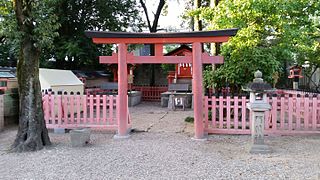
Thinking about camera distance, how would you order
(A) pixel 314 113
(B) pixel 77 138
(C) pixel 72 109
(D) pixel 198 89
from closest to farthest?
(B) pixel 77 138 → (D) pixel 198 89 → (A) pixel 314 113 → (C) pixel 72 109

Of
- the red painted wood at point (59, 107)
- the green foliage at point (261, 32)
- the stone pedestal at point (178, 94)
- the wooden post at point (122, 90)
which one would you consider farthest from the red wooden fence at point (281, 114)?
the stone pedestal at point (178, 94)

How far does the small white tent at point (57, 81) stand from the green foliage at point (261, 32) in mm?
5770

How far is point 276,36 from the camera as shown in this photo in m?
10.0

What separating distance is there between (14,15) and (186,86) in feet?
37.7

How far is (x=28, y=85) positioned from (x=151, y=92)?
14324 mm

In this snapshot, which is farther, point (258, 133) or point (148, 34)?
point (148, 34)

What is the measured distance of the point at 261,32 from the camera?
9.94 m

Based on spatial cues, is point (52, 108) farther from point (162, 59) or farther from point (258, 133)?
point (258, 133)

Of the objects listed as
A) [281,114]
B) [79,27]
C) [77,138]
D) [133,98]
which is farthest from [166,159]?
[79,27]

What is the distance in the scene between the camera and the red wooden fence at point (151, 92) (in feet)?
68.7

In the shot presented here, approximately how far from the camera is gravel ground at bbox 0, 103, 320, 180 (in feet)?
16.9

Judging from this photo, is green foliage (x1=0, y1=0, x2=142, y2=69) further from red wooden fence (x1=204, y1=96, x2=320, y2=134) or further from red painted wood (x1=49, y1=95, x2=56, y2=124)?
red wooden fence (x1=204, y1=96, x2=320, y2=134)

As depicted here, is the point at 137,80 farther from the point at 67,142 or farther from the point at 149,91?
the point at 67,142

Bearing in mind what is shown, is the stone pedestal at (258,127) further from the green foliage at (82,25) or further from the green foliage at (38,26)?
the green foliage at (82,25)
